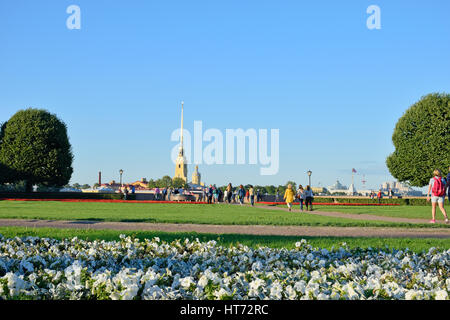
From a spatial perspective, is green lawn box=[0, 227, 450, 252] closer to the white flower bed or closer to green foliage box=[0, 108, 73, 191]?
the white flower bed

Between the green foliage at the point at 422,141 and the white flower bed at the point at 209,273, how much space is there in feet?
144

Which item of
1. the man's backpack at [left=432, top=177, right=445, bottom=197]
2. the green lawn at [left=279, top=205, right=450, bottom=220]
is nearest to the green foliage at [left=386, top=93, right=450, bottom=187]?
the green lawn at [left=279, top=205, right=450, bottom=220]

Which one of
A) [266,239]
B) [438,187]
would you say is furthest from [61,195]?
[266,239]

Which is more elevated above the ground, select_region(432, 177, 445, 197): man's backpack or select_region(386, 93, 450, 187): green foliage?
select_region(386, 93, 450, 187): green foliage

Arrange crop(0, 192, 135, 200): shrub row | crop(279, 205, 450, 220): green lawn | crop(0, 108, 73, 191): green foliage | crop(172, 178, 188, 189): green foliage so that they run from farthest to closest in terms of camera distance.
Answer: crop(172, 178, 188, 189): green foliage < crop(0, 108, 73, 191): green foliage < crop(0, 192, 135, 200): shrub row < crop(279, 205, 450, 220): green lawn

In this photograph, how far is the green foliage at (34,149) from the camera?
174ft

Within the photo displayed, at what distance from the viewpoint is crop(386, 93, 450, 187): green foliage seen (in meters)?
47.3

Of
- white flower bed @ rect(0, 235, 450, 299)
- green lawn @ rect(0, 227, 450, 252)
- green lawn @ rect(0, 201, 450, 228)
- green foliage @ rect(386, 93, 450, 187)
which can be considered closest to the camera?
white flower bed @ rect(0, 235, 450, 299)

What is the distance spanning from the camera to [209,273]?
15.9ft

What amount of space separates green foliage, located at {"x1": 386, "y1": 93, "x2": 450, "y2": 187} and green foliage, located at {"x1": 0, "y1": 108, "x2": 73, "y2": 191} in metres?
39.0

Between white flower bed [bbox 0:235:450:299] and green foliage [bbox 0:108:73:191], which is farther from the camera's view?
green foliage [bbox 0:108:73:191]
